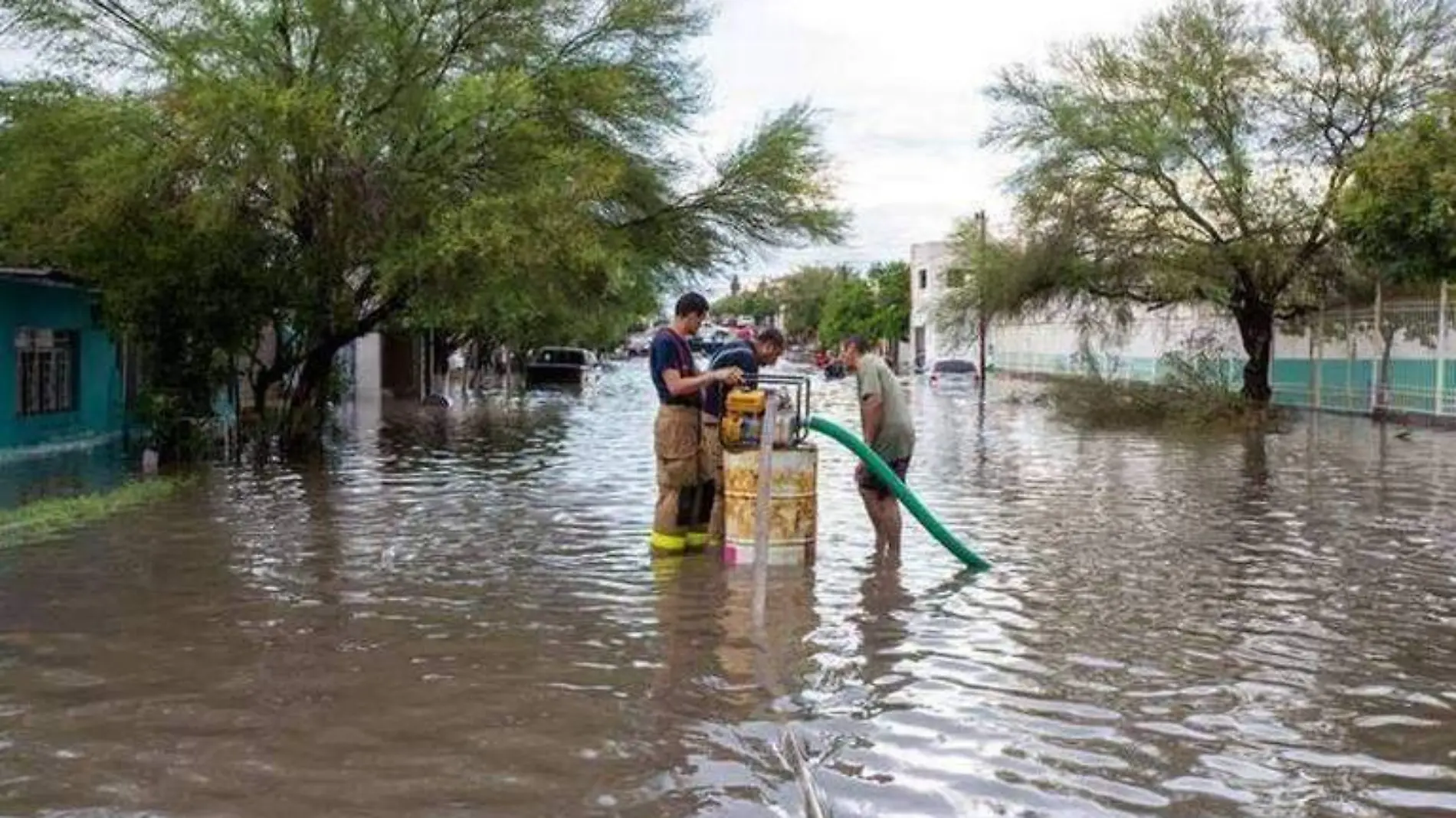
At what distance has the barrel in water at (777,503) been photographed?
9562 millimetres

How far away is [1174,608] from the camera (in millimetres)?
8562

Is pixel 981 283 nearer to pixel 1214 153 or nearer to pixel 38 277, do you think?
pixel 1214 153

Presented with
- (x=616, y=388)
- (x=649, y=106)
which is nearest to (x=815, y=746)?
(x=649, y=106)

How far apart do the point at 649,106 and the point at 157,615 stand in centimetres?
1529

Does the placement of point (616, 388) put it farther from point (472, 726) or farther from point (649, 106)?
point (472, 726)

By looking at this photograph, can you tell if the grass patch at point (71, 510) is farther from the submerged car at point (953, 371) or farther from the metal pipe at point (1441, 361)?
the submerged car at point (953, 371)

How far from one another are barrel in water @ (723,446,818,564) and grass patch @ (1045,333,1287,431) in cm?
1916

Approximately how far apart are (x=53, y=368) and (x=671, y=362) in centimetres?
1446

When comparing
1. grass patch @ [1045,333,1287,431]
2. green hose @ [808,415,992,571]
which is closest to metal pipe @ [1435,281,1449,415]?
grass patch @ [1045,333,1287,431]

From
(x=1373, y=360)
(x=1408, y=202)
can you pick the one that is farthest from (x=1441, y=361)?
(x=1408, y=202)

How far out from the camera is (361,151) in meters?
18.5

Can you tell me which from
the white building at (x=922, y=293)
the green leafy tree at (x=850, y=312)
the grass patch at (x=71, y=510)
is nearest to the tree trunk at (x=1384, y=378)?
the grass patch at (x=71, y=510)

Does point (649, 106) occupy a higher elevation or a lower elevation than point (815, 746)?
higher

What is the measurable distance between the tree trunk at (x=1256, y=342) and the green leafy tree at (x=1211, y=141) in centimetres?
56
